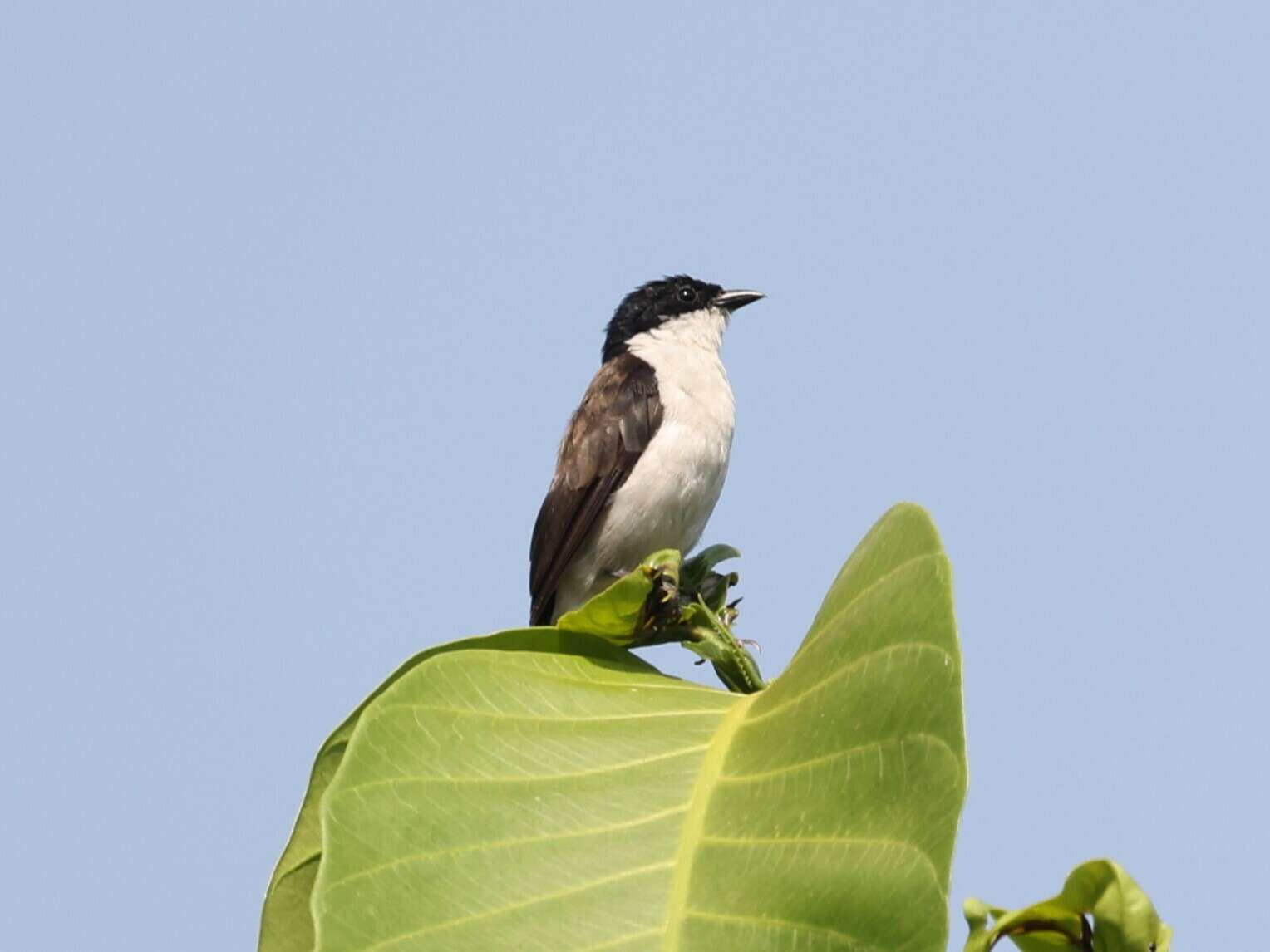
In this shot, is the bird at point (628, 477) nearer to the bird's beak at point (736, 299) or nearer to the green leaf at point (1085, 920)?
the bird's beak at point (736, 299)

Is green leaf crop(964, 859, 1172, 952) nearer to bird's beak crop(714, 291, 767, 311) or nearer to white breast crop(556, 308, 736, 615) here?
white breast crop(556, 308, 736, 615)

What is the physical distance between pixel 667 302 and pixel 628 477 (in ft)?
5.29

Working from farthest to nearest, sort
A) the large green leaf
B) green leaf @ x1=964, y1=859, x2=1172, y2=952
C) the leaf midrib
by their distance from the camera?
1. the leaf midrib
2. the large green leaf
3. green leaf @ x1=964, y1=859, x2=1172, y2=952

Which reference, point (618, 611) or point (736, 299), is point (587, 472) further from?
point (618, 611)

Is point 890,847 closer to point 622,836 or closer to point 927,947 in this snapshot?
point 927,947

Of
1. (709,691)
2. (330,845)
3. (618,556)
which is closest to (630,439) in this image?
(618,556)

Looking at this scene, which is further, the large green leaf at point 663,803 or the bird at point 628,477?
the bird at point 628,477

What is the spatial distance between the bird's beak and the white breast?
0.92m

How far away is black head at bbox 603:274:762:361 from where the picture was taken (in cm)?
777

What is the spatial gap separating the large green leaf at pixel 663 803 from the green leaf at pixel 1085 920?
0.13 metres

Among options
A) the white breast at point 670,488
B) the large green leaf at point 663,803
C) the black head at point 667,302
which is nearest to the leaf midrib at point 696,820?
the large green leaf at point 663,803

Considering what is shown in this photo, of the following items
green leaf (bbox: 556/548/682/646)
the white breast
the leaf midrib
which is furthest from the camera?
the white breast

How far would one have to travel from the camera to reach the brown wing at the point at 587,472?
6.49 meters

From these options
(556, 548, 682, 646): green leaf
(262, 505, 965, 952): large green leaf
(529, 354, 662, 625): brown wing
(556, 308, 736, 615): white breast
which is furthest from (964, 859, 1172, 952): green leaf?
(529, 354, 662, 625): brown wing
